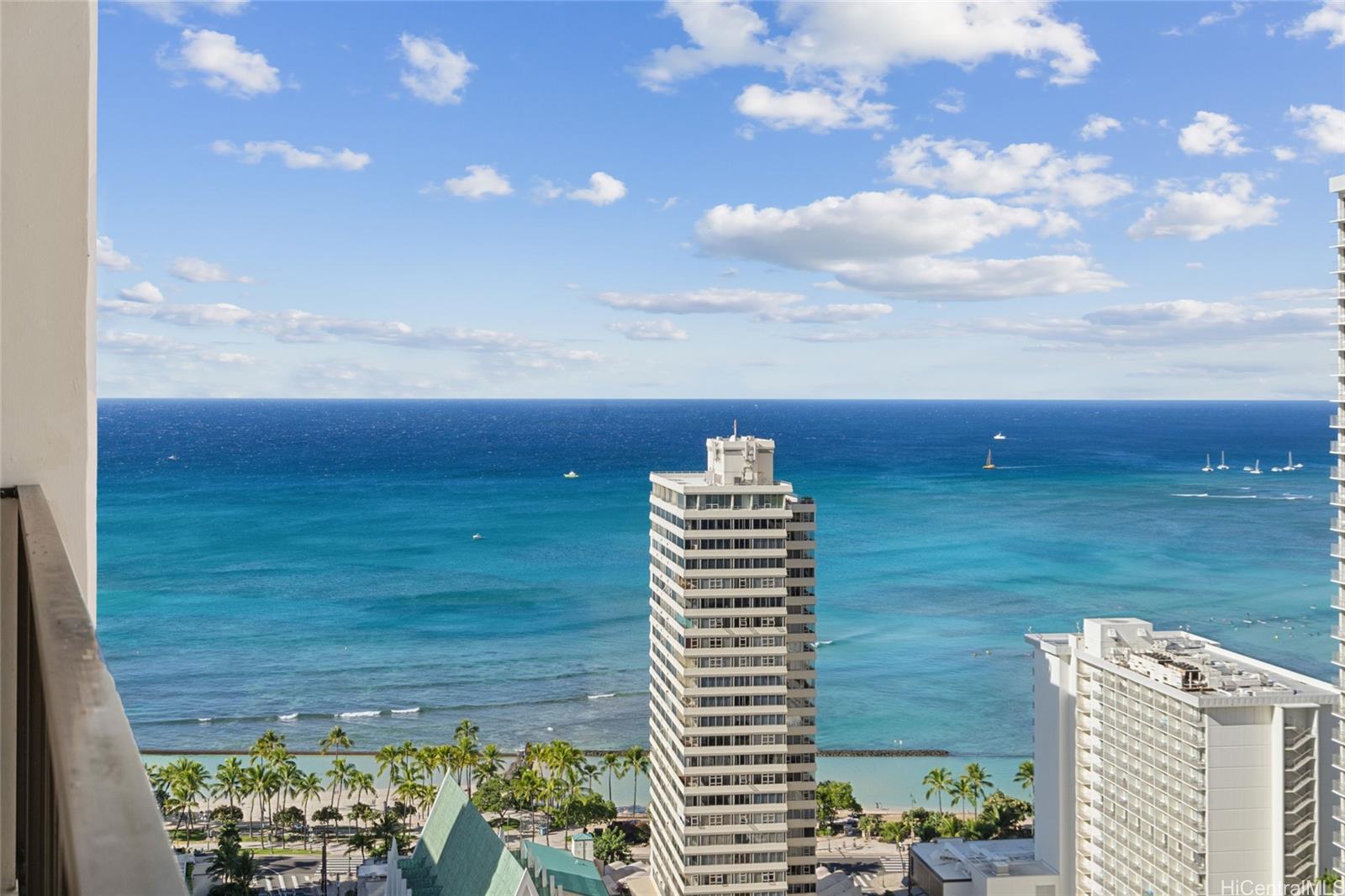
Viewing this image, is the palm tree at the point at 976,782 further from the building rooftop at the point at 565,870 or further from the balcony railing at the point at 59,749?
the balcony railing at the point at 59,749

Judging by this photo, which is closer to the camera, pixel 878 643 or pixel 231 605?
pixel 878 643

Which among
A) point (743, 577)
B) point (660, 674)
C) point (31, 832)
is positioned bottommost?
point (660, 674)

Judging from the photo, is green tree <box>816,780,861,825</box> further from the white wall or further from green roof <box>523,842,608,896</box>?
the white wall

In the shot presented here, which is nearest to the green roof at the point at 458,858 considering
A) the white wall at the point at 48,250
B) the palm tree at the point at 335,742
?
the palm tree at the point at 335,742

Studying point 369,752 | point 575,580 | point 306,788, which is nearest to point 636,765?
point 306,788

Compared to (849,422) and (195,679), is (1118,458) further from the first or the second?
(195,679)

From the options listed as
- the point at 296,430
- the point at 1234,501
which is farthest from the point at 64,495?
the point at 296,430

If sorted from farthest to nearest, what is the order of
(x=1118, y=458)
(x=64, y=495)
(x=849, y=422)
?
1. (x=849, y=422)
2. (x=1118, y=458)
3. (x=64, y=495)
